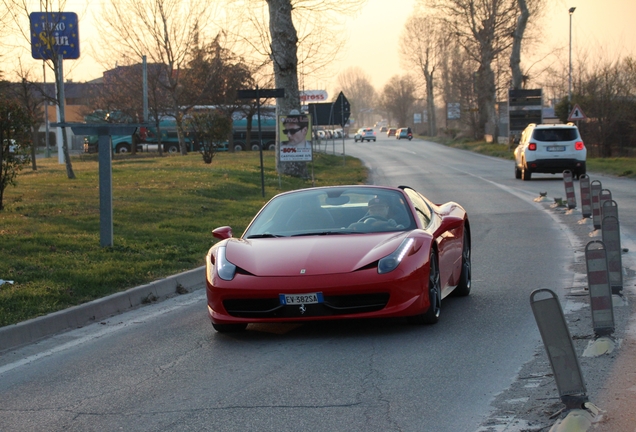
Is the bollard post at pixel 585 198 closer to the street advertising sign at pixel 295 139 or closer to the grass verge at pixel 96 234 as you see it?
the grass verge at pixel 96 234

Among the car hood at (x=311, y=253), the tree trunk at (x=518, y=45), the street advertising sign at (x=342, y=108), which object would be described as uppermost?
the tree trunk at (x=518, y=45)

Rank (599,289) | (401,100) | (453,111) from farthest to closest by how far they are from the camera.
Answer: (401,100)
(453,111)
(599,289)

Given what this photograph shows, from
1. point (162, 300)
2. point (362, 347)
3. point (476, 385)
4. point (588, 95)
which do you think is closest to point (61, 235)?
point (162, 300)

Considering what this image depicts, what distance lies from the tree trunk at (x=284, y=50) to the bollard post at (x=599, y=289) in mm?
20739

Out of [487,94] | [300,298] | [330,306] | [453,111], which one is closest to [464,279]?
[330,306]

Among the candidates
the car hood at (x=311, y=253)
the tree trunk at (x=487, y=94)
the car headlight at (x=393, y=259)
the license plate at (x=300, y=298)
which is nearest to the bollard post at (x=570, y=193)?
the car hood at (x=311, y=253)

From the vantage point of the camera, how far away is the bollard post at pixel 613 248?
7859 millimetres

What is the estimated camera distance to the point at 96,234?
42.0 feet

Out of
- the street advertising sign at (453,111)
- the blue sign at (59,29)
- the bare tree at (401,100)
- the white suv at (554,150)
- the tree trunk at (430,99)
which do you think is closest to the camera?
the blue sign at (59,29)

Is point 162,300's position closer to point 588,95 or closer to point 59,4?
point 59,4

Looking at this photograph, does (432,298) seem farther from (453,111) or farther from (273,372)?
(453,111)

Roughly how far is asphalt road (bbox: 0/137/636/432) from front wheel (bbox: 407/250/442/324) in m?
0.09

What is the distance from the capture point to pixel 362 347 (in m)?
6.64

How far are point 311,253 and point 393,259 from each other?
2.24 ft
